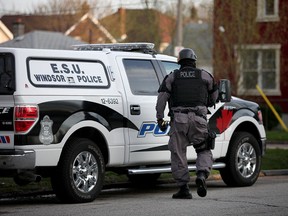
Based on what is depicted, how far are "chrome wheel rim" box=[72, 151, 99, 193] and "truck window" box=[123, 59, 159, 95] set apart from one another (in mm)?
1345

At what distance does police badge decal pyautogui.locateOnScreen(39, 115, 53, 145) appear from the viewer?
11008mm

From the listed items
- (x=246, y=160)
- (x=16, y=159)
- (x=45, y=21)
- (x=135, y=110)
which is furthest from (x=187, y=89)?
(x=45, y=21)

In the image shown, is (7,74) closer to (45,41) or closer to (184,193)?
(184,193)

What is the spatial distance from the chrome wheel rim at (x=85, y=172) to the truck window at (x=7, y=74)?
1273 mm

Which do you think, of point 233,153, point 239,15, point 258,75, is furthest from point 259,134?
point 258,75

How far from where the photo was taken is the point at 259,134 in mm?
14438

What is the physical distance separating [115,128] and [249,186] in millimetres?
2896

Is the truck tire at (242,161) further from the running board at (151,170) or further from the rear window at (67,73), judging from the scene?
the rear window at (67,73)

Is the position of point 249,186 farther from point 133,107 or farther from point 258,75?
point 258,75

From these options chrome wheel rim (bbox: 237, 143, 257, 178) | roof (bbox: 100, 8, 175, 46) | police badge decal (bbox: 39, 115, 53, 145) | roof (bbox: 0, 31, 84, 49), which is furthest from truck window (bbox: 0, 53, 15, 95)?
roof (bbox: 0, 31, 84, 49)

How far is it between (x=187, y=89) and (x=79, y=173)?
179 centimetres

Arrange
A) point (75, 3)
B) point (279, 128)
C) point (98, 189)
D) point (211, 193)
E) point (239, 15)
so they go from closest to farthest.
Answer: point (98, 189)
point (211, 193)
point (239, 15)
point (279, 128)
point (75, 3)

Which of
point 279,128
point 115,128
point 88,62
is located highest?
point 88,62

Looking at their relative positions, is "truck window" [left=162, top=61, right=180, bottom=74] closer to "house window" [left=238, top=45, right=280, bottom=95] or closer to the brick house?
the brick house
